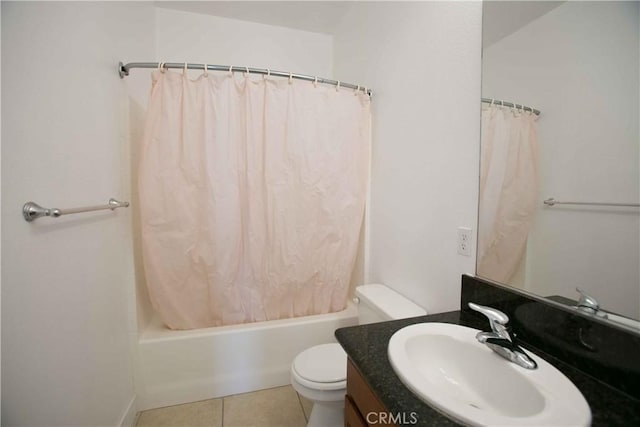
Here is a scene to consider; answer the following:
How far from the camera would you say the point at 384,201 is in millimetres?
1555

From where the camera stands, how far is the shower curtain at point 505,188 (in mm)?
795

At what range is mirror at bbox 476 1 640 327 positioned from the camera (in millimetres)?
583

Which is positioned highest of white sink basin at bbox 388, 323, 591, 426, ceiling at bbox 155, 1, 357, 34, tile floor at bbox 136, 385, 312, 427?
ceiling at bbox 155, 1, 357, 34

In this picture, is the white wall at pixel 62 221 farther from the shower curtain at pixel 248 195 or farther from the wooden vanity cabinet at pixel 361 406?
the wooden vanity cabinet at pixel 361 406

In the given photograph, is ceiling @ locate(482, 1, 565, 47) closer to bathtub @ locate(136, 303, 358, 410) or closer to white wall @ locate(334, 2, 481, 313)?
white wall @ locate(334, 2, 481, 313)

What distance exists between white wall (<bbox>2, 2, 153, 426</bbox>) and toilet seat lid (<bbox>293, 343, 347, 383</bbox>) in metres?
0.85

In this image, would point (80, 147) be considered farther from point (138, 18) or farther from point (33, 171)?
point (138, 18)

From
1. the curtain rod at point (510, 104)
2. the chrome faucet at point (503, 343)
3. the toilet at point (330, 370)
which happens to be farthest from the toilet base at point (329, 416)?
the curtain rod at point (510, 104)

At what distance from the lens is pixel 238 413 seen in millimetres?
1401

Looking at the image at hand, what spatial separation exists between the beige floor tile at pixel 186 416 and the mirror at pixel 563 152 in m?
1.60

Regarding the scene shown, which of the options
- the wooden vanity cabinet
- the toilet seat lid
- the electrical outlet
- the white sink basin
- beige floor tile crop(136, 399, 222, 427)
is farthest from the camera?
beige floor tile crop(136, 399, 222, 427)

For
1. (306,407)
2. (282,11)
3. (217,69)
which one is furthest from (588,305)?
(282,11)

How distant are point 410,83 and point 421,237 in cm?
80

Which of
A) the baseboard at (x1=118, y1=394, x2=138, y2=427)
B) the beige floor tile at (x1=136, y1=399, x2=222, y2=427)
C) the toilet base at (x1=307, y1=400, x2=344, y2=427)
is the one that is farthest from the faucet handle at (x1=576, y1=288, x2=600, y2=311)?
the baseboard at (x1=118, y1=394, x2=138, y2=427)
